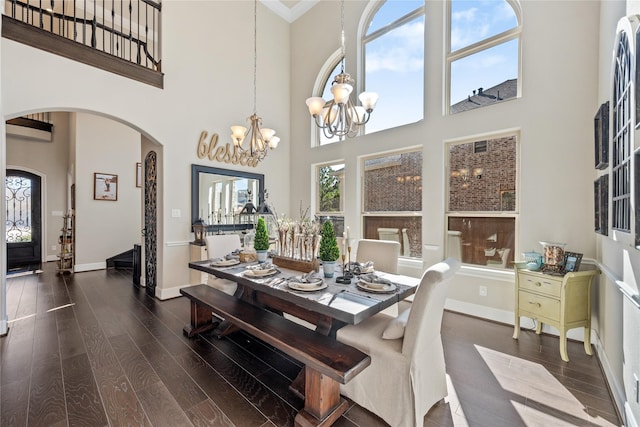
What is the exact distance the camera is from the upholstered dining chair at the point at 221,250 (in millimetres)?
3059

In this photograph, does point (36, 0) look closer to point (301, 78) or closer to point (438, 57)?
point (301, 78)

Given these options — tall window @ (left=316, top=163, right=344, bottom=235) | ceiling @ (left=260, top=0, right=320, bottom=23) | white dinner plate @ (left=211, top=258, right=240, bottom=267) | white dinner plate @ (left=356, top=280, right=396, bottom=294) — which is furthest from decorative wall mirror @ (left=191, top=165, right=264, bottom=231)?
ceiling @ (left=260, top=0, right=320, bottom=23)

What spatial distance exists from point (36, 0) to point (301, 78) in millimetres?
5821

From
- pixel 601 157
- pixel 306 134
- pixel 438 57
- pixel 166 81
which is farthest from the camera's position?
pixel 306 134

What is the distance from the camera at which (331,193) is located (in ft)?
17.2

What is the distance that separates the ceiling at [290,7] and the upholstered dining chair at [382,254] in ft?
17.4

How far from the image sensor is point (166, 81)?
4.14 meters

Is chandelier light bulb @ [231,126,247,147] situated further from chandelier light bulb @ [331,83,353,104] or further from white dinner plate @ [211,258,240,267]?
white dinner plate @ [211,258,240,267]

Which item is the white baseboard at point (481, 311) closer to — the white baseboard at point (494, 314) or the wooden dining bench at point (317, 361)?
the white baseboard at point (494, 314)

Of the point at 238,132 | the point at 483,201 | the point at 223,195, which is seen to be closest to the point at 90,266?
the point at 223,195

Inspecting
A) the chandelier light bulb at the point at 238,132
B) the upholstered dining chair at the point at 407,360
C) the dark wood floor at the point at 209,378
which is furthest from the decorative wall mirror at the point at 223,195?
the upholstered dining chair at the point at 407,360

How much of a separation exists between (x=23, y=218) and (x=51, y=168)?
4.55 feet

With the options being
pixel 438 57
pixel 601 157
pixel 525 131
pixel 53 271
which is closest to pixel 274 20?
pixel 438 57

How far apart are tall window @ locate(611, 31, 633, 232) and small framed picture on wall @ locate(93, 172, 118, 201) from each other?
27.4 ft
